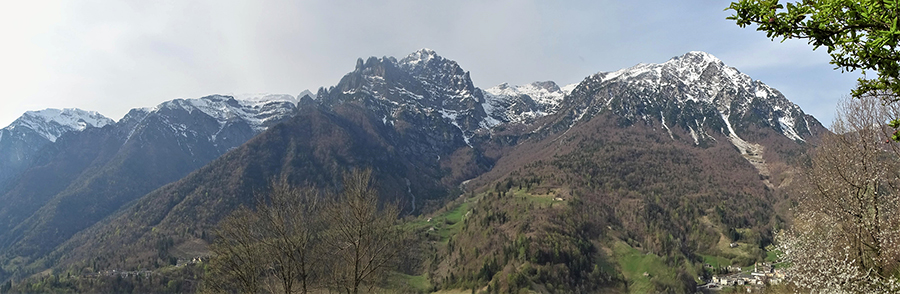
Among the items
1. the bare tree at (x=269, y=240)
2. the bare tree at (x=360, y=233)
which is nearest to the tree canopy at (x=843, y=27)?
the bare tree at (x=360, y=233)

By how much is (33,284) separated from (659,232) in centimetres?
25943

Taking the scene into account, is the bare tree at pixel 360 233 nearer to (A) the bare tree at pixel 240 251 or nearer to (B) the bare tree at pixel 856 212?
(A) the bare tree at pixel 240 251

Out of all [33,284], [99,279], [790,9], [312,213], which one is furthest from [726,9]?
[33,284]

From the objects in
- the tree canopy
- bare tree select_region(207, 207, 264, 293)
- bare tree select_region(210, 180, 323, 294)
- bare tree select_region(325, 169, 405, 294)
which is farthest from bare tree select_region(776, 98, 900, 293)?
bare tree select_region(207, 207, 264, 293)

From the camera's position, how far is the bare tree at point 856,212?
20.6 meters

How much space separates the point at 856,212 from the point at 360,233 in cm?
2639

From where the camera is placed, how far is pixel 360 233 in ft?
83.7

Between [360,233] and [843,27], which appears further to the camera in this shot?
[360,233]

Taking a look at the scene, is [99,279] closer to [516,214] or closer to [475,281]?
[475,281]

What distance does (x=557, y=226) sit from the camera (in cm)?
16688

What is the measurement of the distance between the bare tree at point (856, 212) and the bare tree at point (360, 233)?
77.1 ft

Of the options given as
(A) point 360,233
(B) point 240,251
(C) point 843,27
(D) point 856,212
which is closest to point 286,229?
(B) point 240,251

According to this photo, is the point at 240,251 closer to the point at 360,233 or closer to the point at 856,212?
the point at 360,233

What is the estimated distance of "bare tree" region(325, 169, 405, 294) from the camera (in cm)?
2578
